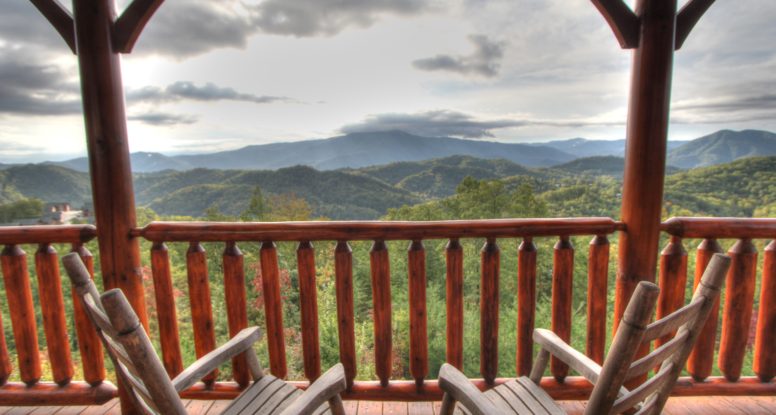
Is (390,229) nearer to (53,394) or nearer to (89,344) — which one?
(89,344)

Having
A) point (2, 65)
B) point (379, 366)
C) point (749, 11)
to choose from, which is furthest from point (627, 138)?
point (2, 65)

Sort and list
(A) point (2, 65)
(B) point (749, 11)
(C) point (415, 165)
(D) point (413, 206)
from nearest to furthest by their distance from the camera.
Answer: (B) point (749, 11) → (A) point (2, 65) → (D) point (413, 206) → (C) point (415, 165)

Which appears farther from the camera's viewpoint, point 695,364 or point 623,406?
point 695,364

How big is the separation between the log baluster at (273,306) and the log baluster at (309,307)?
110 millimetres

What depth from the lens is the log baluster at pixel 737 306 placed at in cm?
177

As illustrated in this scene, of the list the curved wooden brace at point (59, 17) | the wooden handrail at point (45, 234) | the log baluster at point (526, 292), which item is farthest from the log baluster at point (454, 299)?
the curved wooden brace at point (59, 17)

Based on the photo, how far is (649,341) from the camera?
0.93 meters

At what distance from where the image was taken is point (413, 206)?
61.1ft

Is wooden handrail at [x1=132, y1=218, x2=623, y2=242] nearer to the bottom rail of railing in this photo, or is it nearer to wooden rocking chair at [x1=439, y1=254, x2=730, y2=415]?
wooden rocking chair at [x1=439, y1=254, x2=730, y2=415]

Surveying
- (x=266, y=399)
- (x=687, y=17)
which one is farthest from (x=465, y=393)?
(x=687, y=17)

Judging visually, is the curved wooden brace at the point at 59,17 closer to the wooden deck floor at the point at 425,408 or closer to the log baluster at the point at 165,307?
the log baluster at the point at 165,307

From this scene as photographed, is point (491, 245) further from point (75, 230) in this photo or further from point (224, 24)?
point (224, 24)

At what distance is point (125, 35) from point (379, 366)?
1.83 metres

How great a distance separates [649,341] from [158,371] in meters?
1.16
